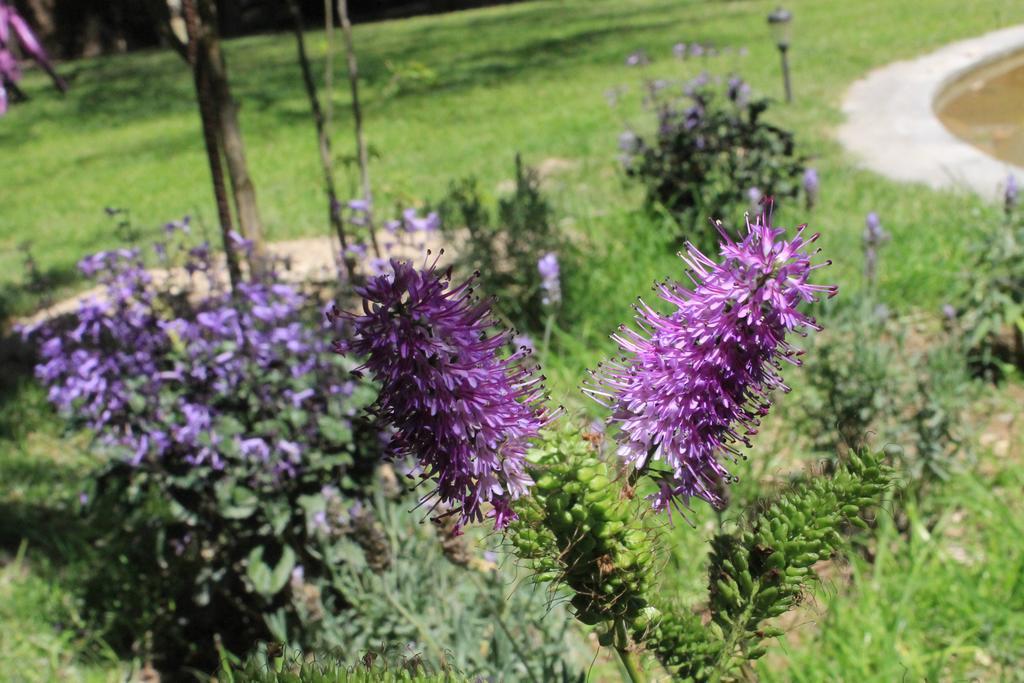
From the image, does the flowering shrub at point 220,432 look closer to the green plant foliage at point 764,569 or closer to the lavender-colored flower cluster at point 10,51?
the lavender-colored flower cluster at point 10,51

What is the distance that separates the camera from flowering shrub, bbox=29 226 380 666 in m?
2.79

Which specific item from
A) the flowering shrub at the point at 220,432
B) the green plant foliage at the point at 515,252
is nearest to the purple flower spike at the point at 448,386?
the flowering shrub at the point at 220,432

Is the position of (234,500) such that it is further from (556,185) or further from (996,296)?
(556,185)

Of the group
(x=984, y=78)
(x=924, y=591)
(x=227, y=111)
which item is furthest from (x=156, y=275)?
(x=984, y=78)

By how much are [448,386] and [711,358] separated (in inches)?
9.3

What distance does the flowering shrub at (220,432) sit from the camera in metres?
2.79

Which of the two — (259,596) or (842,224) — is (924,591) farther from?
(842,224)

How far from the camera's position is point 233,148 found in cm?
326

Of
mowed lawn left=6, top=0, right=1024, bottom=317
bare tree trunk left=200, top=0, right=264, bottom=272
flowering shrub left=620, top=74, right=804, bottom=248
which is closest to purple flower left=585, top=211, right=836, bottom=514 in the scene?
bare tree trunk left=200, top=0, right=264, bottom=272

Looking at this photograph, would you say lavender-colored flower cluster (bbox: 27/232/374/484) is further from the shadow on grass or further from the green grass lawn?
the shadow on grass

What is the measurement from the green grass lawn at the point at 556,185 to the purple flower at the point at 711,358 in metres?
0.32

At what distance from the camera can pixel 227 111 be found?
3273mm

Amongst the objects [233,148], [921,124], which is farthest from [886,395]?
[921,124]

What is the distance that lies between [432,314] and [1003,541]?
2602 millimetres
